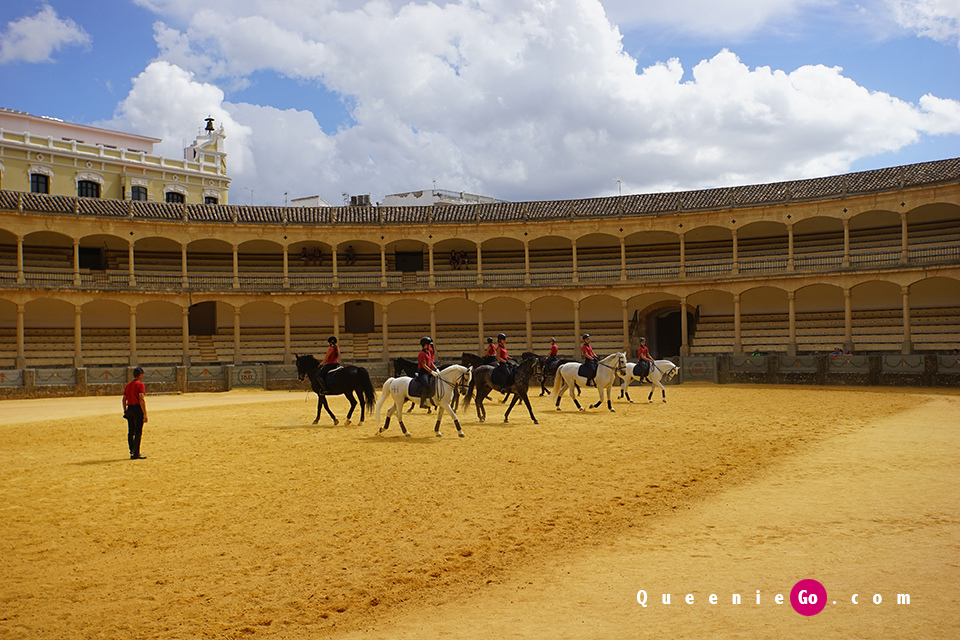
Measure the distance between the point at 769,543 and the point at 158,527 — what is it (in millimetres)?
6614

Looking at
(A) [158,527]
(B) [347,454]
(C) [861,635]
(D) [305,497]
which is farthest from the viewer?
(B) [347,454]

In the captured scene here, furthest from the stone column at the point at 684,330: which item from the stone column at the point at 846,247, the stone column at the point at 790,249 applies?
the stone column at the point at 846,247

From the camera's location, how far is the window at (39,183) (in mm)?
41219

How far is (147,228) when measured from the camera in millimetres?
36312

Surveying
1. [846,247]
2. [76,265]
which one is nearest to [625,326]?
[846,247]

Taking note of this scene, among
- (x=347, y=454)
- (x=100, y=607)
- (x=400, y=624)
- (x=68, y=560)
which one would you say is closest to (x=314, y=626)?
(x=400, y=624)

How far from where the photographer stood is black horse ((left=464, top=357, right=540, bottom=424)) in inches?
653

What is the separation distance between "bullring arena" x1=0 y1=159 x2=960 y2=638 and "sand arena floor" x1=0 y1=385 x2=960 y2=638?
45 millimetres

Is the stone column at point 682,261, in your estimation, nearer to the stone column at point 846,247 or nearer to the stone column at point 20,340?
the stone column at point 846,247

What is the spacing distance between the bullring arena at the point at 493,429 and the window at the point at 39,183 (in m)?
6.92

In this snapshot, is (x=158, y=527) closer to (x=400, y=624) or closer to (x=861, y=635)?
(x=400, y=624)

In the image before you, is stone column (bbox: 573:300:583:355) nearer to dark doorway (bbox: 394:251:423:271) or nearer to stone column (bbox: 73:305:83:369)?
dark doorway (bbox: 394:251:423:271)

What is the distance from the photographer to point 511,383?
55.2ft

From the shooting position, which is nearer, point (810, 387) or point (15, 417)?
point (15, 417)
